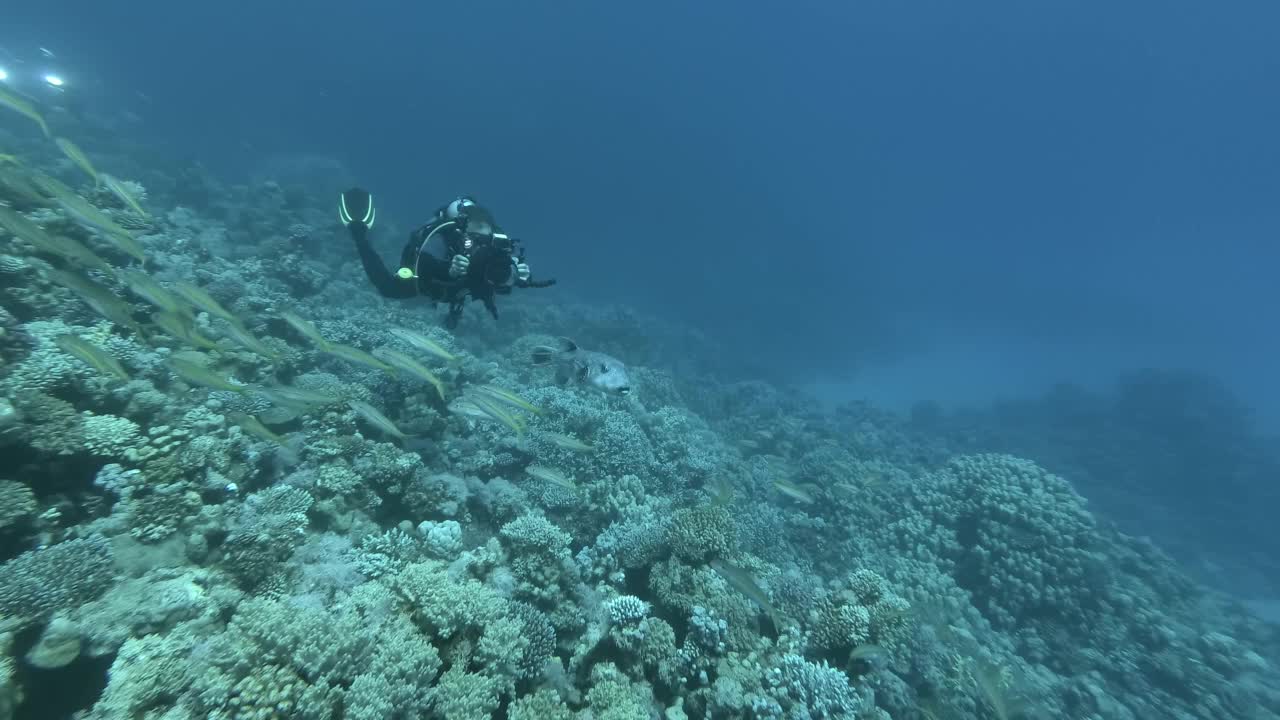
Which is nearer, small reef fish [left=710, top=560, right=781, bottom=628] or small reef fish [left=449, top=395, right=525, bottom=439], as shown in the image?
small reef fish [left=710, top=560, right=781, bottom=628]

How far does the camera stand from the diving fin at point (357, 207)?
815 cm

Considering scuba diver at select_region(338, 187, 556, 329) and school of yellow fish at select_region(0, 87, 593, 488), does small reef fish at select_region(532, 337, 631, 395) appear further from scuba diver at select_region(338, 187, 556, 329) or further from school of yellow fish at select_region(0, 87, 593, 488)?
scuba diver at select_region(338, 187, 556, 329)

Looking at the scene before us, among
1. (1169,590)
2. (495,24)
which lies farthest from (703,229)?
(1169,590)

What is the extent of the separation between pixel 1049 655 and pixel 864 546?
10.4ft

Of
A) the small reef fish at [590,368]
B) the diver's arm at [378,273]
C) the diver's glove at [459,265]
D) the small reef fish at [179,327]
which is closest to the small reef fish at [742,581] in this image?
the small reef fish at [590,368]

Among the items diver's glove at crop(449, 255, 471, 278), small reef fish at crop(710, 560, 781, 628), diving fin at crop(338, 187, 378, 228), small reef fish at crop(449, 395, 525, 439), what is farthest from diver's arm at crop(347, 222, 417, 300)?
small reef fish at crop(710, 560, 781, 628)

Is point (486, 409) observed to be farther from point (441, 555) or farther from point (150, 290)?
point (150, 290)

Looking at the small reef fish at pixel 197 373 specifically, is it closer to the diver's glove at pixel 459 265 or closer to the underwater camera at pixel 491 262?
the diver's glove at pixel 459 265

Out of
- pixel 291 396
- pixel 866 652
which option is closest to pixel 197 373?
pixel 291 396

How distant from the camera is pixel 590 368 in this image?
21.1ft

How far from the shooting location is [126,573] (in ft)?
12.0

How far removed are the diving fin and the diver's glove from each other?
365cm

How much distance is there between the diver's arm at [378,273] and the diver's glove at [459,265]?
5.29ft

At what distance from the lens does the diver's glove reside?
18.2 ft
